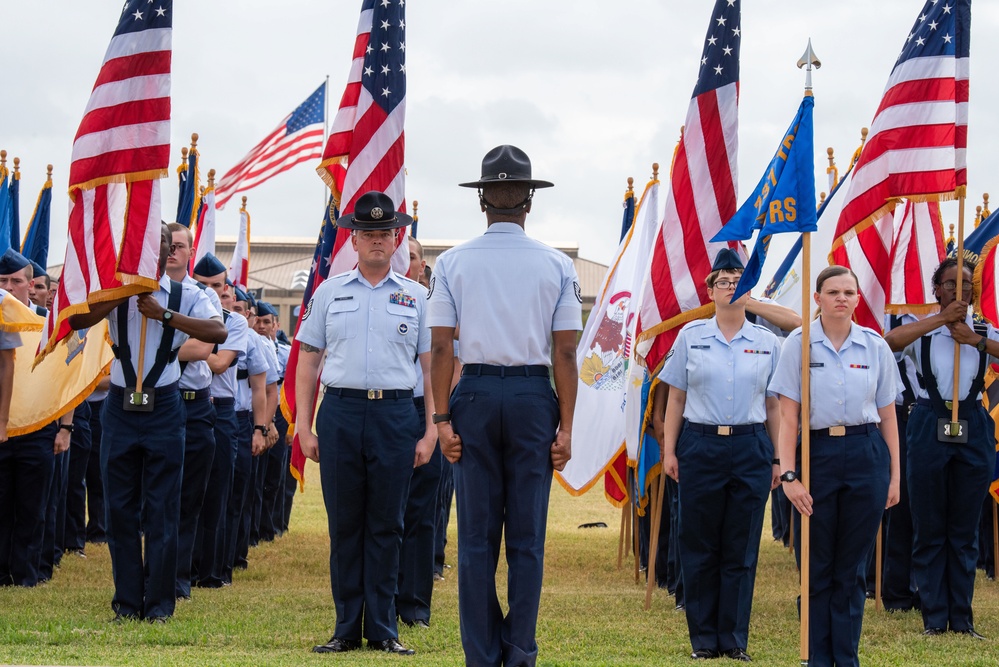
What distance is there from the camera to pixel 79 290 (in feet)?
26.7

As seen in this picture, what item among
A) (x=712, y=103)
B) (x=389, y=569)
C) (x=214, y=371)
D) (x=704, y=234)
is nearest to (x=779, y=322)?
(x=704, y=234)

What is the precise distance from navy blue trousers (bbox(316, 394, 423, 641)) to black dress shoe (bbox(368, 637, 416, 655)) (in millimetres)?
25

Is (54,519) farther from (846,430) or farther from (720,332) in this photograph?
(846,430)

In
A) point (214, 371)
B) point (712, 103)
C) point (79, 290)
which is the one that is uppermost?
point (712, 103)

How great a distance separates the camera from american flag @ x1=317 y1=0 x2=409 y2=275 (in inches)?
371

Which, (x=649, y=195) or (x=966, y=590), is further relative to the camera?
(x=649, y=195)

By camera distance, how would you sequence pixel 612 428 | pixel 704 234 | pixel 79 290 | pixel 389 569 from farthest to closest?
pixel 612 428
pixel 704 234
pixel 79 290
pixel 389 569

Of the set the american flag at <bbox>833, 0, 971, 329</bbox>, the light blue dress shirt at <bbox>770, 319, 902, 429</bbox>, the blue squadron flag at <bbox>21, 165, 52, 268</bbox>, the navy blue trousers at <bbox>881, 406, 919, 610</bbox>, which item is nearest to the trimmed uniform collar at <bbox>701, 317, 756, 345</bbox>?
the light blue dress shirt at <bbox>770, 319, 902, 429</bbox>

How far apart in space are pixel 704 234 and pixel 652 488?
233 centimetres

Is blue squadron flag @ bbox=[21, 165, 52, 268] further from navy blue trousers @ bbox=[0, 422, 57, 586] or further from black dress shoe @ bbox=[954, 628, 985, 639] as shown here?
black dress shoe @ bbox=[954, 628, 985, 639]

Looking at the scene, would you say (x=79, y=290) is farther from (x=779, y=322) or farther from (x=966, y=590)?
(x=966, y=590)

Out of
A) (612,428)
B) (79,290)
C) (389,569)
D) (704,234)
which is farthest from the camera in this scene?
(612,428)

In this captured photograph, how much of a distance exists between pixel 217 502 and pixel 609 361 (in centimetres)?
401

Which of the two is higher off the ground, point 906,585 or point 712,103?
point 712,103
